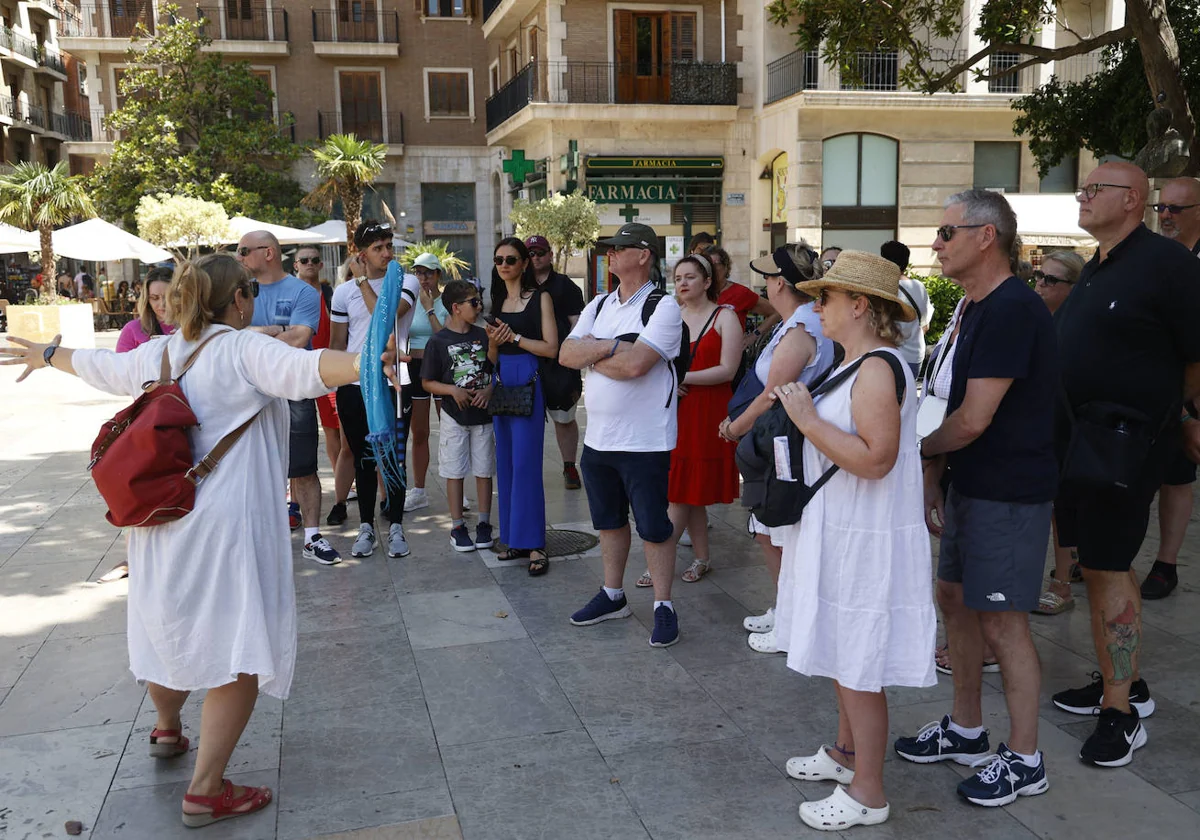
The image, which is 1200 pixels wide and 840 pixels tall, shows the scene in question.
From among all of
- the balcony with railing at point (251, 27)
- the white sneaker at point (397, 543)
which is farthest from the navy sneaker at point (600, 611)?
the balcony with railing at point (251, 27)

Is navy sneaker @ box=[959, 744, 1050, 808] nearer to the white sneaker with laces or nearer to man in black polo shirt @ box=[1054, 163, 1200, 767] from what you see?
man in black polo shirt @ box=[1054, 163, 1200, 767]

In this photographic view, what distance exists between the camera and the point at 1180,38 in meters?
10.8

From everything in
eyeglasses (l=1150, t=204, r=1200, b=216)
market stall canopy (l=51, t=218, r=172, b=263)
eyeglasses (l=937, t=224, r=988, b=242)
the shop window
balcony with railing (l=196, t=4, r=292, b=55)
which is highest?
balcony with railing (l=196, t=4, r=292, b=55)

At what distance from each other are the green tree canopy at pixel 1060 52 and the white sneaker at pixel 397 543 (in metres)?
6.52

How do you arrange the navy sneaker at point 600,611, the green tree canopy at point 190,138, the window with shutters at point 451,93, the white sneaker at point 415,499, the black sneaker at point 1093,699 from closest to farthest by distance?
the black sneaker at point 1093,699, the navy sneaker at point 600,611, the white sneaker at point 415,499, the green tree canopy at point 190,138, the window with shutters at point 451,93

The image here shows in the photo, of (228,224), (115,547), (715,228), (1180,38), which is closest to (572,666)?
(115,547)

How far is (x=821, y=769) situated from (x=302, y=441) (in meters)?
3.95

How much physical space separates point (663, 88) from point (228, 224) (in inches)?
441

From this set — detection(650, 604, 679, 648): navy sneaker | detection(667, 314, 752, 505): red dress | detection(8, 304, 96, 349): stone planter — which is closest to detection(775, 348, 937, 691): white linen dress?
detection(650, 604, 679, 648): navy sneaker

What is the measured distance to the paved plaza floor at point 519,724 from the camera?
11.0 ft

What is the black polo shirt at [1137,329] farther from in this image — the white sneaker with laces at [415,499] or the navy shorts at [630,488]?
the white sneaker with laces at [415,499]

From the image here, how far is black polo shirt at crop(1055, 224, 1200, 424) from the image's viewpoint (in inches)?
141

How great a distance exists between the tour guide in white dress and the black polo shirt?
101 inches

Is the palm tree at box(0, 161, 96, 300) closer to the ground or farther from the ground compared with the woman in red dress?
farther from the ground
